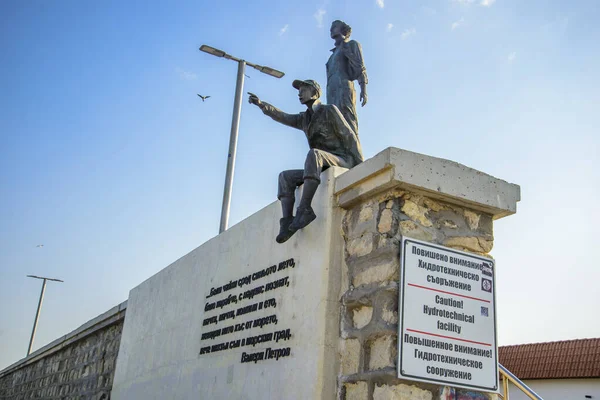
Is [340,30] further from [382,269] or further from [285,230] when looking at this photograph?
[382,269]

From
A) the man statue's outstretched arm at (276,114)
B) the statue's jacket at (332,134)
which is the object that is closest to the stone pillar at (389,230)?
the statue's jacket at (332,134)

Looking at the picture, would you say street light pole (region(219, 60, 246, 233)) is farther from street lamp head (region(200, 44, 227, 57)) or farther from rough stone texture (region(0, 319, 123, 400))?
rough stone texture (region(0, 319, 123, 400))

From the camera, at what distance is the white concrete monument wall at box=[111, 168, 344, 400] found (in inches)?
170

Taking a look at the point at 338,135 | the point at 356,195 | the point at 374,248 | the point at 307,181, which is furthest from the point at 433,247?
the point at 338,135

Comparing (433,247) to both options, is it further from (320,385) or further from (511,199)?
(320,385)

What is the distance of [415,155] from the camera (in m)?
4.18

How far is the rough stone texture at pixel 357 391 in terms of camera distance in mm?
3890

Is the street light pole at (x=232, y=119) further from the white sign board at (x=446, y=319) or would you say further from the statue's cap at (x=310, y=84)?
the white sign board at (x=446, y=319)

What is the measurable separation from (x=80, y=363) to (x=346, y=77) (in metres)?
6.88

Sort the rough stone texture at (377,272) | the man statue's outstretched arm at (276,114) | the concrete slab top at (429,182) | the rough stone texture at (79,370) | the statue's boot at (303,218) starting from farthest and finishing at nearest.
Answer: the rough stone texture at (79,370)
the man statue's outstretched arm at (276,114)
the statue's boot at (303,218)
the concrete slab top at (429,182)
the rough stone texture at (377,272)

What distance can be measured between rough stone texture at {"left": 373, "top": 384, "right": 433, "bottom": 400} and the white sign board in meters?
0.08

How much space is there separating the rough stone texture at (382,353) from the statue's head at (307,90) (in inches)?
87.5

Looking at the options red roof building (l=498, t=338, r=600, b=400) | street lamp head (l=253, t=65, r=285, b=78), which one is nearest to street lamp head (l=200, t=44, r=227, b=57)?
street lamp head (l=253, t=65, r=285, b=78)

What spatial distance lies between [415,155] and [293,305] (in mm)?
1399
